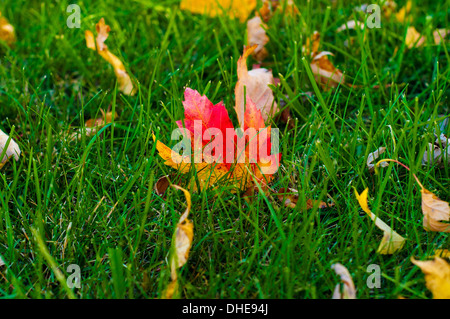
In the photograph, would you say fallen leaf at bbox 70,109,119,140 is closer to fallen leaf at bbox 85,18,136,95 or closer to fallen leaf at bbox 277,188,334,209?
fallen leaf at bbox 85,18,136,95

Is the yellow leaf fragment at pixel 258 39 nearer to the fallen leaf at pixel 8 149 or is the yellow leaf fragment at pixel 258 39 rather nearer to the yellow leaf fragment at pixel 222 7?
the yellow leaf fragment at pixel 222 7

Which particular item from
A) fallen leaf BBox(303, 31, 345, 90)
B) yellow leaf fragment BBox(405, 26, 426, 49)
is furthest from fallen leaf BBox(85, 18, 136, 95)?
yellow leaf fragment BBox(405, 26, 426, 49)

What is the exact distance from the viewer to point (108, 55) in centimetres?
183

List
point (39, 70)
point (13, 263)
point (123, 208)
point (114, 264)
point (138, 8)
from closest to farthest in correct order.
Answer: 1. point (114, 264)
2. point (13, 263)
3. point (123, 208)
4. point (39, 70)
5. point (138, 8)

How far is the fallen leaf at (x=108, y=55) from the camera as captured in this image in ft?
6.02

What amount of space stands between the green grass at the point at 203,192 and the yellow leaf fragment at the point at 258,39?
0.05m

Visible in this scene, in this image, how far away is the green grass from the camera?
1.22 metres

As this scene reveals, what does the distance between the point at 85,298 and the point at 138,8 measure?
1559mm

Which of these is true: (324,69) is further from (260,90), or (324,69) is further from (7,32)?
(7,32)

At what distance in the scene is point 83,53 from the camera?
2072mm

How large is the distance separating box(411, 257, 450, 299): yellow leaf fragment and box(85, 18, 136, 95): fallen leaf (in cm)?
120

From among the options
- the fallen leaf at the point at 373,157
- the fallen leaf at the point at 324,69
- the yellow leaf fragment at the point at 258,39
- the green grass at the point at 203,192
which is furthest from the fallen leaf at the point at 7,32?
the fallen leaf at the point at 373,157

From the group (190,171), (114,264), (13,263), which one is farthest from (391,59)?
(13,263)
